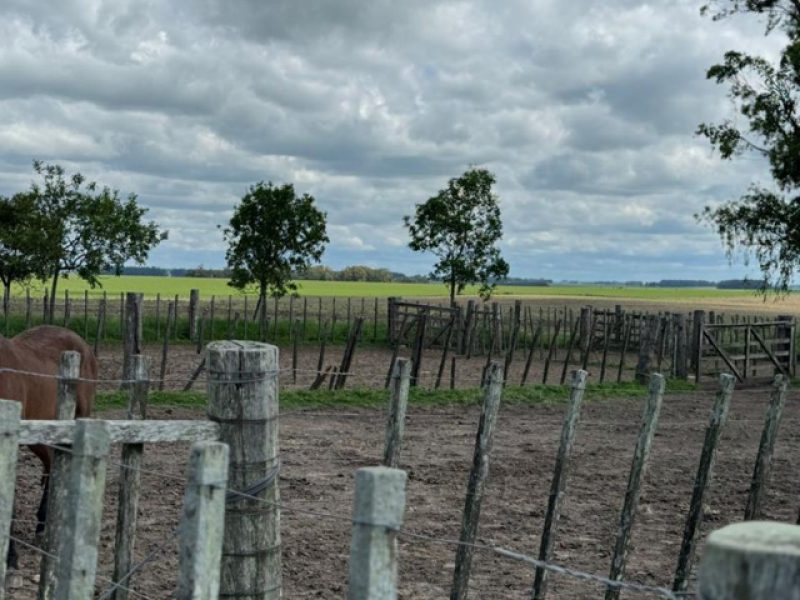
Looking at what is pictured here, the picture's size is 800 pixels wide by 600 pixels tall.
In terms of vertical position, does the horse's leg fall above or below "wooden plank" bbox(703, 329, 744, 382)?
below

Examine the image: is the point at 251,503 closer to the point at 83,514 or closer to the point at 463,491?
the point at 83,514

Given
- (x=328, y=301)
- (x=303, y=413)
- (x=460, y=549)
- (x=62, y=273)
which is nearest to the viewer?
(x=460, y=549)

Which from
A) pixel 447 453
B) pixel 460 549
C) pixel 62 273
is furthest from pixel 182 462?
pixel 62 273

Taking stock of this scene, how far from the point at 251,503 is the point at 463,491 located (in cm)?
618

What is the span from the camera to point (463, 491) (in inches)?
413

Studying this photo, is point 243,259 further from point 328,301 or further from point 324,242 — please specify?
point 328,301

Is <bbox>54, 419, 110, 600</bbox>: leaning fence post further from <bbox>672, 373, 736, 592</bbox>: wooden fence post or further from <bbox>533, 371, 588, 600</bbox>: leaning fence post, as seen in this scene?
<bbox>672, 373, 736, 592</bbox>: wooden fence post

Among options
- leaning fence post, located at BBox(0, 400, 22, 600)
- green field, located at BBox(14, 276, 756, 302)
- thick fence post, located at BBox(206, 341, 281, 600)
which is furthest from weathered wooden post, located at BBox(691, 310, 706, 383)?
green field, located at BBox(14, 276, 756, 302)

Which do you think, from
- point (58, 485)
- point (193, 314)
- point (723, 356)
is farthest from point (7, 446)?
point (193, 314)

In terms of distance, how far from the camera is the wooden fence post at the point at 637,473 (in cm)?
682

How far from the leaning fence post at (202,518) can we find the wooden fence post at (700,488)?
A: 4.51 metres

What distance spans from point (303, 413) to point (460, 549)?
9514 mm

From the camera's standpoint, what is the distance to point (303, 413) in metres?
15.7

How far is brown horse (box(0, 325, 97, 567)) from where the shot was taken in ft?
26.0
